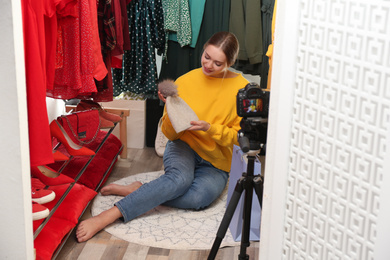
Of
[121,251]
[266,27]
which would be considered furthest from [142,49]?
[121,251]

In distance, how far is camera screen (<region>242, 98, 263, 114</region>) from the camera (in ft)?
6.09

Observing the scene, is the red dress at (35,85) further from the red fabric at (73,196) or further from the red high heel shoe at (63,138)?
the red high heel shoe at (63,138)

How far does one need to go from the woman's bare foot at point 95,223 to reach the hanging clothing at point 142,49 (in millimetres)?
1238

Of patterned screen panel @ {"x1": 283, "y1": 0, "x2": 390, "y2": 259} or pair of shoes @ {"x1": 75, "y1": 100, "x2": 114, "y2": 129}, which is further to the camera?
pair of shoes @ {"x1": 75, "y1": 100, "x2": 114, "y2": 129}

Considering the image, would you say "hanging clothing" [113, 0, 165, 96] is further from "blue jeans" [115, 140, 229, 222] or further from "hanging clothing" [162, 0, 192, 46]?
"blue jeans" [115, 140, 229, 222]

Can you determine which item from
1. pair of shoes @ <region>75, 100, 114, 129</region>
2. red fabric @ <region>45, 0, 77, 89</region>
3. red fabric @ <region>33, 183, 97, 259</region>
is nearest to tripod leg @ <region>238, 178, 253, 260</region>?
red fabric @ <region>33, 183, 97, 259</region>

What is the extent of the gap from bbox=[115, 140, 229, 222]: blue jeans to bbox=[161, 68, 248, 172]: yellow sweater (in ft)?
0.19

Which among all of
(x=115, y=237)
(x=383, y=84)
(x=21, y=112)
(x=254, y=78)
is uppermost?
(x=383, y=84)

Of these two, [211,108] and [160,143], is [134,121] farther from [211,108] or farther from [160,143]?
[211,108]

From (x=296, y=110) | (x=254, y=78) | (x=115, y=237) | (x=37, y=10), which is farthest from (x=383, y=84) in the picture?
(x=254, y=78)

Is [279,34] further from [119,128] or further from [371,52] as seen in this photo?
[119,128]

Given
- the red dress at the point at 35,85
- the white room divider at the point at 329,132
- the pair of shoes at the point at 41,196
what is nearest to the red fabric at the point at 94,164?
the pair of shoes at the point at 41,196

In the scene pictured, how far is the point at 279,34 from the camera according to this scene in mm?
1360

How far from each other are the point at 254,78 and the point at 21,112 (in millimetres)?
2682
